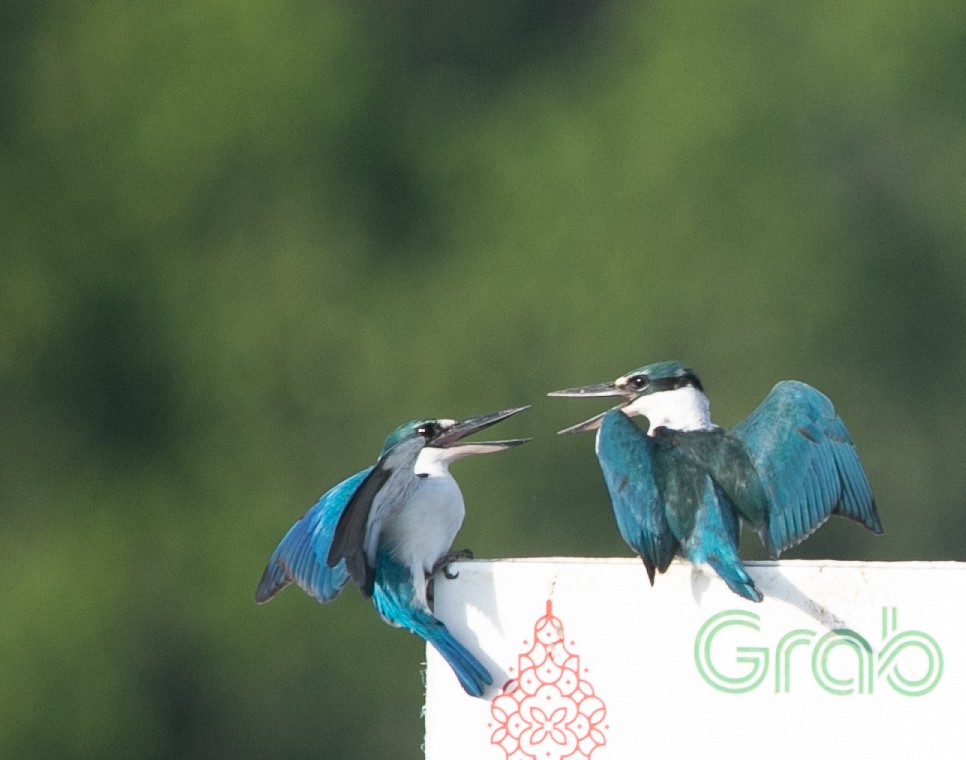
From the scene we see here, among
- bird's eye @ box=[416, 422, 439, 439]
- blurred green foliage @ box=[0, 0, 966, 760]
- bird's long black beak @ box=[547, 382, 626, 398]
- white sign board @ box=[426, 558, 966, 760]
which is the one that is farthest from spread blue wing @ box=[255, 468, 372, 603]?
blurred green foliage @ box=[0, 0, 966, 760]

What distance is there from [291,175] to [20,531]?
1.78m

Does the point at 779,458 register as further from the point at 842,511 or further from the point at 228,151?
the point at 228,151

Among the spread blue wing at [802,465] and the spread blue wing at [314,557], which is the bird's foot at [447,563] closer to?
the spread blue wing at [314,557]

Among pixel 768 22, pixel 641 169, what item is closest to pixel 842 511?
pixel 641 169

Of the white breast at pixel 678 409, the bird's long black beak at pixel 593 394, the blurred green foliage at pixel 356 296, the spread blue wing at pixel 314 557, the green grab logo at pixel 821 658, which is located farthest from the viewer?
the blurred green foliage at pixel 356 296

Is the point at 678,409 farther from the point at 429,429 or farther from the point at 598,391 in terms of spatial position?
the point at 429,429

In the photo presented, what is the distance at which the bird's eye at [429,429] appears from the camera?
3.49 metres

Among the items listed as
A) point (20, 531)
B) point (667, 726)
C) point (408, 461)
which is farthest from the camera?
point (20, 531)

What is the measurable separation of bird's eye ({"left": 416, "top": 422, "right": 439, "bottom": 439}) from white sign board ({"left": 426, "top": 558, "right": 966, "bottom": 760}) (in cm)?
65

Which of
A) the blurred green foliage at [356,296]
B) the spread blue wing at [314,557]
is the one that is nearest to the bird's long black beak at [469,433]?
the spread blue wing at [314,557]

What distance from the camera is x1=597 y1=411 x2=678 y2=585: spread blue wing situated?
116 inches

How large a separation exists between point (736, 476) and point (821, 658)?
1.69 ft

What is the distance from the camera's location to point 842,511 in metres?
3.26

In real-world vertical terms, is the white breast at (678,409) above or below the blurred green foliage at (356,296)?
below
